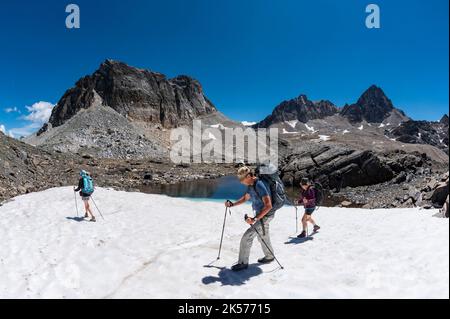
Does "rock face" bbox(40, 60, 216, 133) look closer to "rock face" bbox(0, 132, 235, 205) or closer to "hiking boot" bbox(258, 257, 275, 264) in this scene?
"rock face" bbox(0, 132, 235, 205)

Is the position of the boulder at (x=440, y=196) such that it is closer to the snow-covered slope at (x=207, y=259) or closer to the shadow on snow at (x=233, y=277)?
the snow-covered slope at (x=207, y=259)

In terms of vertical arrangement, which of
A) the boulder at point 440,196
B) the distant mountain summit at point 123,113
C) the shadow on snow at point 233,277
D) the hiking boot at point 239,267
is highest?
the distant mountain summit at point 123,113

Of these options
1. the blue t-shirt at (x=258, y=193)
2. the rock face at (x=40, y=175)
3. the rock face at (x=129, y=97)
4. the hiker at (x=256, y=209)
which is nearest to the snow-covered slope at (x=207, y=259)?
the hiker at (x=256, y=209)

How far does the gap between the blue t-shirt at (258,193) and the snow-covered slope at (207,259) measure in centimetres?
188

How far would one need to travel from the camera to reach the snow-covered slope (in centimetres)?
747

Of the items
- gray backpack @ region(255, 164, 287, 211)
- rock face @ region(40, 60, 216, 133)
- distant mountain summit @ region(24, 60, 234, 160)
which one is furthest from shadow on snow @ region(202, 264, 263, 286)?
rock face @ region(40, 60, 216, 133)

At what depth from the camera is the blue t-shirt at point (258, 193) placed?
28.0 feet

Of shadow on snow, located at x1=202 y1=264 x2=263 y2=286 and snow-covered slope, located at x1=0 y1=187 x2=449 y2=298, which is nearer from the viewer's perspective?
snow-covered slope, located at x1=0 y1=187 x2=449 y2=298

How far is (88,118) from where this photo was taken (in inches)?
4267

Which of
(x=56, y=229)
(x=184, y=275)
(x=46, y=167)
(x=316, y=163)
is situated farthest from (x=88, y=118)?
(x=184, y=275)

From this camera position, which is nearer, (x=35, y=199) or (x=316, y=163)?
(x=35, y=199)

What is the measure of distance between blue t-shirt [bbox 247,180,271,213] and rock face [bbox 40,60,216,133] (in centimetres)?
12869

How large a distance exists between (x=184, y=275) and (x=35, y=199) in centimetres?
1682
